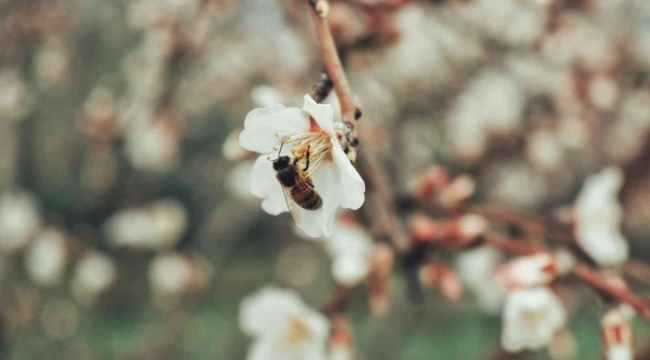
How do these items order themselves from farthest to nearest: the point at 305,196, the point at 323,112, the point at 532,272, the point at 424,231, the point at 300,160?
the point at 424,231 < the point at 532,272 < the point at 300,160 < the point at 305,196 < the point at 323,112

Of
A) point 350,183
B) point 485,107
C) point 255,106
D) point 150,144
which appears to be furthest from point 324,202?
point 485,107

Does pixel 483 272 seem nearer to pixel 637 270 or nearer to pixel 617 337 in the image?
pixel 637 270

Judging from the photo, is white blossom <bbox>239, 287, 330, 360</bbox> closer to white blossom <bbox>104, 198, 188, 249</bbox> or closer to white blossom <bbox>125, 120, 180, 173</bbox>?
white blossom <bbox>125, 120, 180, 173</bbox>

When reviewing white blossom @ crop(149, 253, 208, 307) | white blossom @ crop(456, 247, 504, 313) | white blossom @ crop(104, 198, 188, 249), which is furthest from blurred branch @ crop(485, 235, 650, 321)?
white blossom @ crop(104, 198, 188, 249)

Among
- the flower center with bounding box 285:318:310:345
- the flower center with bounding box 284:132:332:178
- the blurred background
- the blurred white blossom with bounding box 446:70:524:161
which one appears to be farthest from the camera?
the blurred white blossom with bounding box 446:70:524:161

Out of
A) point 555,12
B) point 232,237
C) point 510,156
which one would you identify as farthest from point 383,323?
point 555,12

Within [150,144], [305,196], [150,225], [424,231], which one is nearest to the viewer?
[305,196]
